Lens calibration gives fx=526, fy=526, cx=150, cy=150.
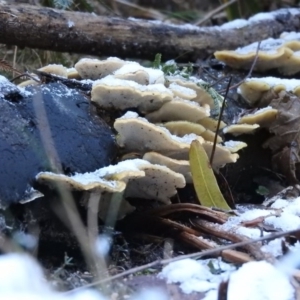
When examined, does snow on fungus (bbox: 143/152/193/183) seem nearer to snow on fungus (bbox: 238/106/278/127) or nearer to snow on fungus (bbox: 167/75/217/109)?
snow on fungus (bbox: 167/75/217/109)

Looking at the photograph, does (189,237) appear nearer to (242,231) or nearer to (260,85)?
(242,231)

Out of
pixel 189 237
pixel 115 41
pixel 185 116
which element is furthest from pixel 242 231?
pixel 115 41

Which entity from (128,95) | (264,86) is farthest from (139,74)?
(264,86)

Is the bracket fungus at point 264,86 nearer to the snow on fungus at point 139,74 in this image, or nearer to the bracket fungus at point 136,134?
the bracket fungus at point 136,134

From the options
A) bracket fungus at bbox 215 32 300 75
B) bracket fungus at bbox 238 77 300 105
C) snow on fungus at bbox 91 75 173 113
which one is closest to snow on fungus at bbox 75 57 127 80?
snow on fungus at bbox 91 75 173 113

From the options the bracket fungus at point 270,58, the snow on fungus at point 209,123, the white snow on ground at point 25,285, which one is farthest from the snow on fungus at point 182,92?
the white snow on ground at point 25,285

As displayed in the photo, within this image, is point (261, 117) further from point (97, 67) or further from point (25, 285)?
point (25, 285)
